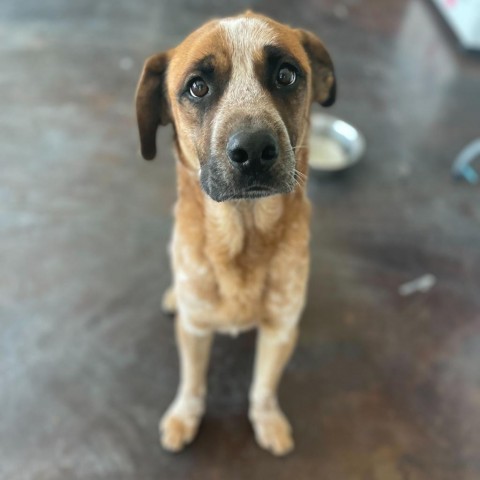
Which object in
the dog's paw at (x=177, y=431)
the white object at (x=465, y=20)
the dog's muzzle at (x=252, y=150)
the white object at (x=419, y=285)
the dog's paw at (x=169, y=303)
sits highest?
the dog's muzzle at (x=252, y=150)

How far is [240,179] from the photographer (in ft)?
4.05

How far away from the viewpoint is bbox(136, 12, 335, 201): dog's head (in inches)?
47.8

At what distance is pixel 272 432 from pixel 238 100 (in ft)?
3.85

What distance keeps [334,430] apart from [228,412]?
0.39 metres

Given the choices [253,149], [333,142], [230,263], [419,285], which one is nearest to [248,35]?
[253,149]

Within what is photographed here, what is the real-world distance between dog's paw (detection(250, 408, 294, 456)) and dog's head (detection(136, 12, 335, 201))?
0.94m

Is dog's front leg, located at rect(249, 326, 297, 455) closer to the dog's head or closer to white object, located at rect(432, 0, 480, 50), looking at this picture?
the dog's head

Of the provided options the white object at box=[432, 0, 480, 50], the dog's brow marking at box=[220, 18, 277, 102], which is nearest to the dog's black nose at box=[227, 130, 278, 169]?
the dog's brow marking at box=[220, 18, 277, 102]

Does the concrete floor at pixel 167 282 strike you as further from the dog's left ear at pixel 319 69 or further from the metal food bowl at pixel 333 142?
the dog's left ear at pixel 319 69

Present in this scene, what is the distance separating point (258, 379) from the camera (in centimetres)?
182

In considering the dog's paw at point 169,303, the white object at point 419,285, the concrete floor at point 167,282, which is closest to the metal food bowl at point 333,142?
the concrete floor at point 167,282

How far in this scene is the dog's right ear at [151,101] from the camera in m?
1.44

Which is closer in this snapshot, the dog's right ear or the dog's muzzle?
the dog's muzzle

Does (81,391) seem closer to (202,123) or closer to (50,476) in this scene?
(50,476)
